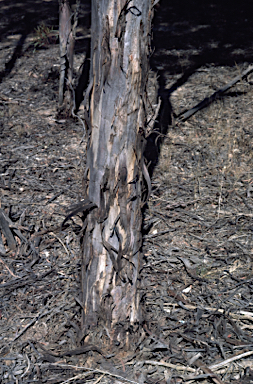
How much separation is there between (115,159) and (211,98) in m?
4.46

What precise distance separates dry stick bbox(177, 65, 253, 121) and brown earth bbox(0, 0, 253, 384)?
3.4 inches

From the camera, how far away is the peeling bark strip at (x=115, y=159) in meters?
2.38

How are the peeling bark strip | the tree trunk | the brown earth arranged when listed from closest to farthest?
1. the peeling bark strip
2. the brown earth
3. the tree trunk

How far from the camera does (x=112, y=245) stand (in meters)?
2.80

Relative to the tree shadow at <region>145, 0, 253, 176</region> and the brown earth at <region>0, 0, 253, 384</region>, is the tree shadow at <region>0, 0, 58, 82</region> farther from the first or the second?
the tree shadow at <region>145, 0, 253, 176</region>

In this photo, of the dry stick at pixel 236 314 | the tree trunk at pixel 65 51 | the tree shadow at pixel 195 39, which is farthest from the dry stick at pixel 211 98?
the dry stick at pixel 236 314

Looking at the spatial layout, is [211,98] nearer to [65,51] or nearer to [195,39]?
[65,51]

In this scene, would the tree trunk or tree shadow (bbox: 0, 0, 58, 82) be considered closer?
the tree trunk

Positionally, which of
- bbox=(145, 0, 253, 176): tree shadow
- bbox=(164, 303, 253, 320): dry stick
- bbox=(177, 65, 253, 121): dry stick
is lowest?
bbox=(164, 303, 253, 320): dry stick

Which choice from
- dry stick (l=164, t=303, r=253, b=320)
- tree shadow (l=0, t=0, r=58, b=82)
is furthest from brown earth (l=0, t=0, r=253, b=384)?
tree shadow (l=0, t=0, r=58, b=82)

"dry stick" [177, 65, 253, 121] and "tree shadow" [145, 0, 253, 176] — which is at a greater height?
"tree shadow" [145, 0, 253, 176]

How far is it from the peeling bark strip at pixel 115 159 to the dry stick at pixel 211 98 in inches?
147

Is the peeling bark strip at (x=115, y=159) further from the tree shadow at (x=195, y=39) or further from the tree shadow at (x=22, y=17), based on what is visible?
the tree shadow at (x=22, y=17)

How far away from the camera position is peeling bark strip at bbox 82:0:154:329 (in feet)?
7.82
